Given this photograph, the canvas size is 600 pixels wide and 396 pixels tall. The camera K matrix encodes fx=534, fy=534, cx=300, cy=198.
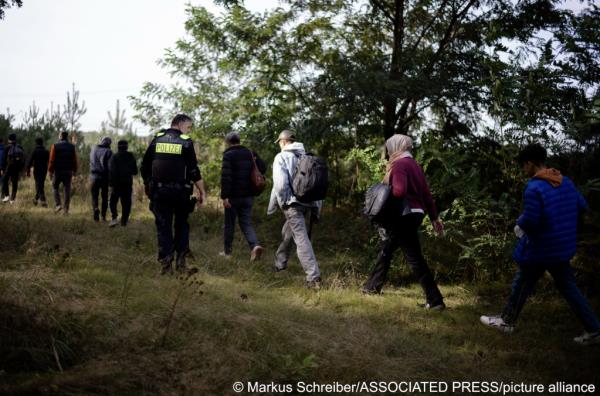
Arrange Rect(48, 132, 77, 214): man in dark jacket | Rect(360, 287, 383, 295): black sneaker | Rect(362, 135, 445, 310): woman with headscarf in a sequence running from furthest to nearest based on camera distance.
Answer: Rect(48, 132, 77, 214): man in dark jacket
Rect(360, 287, 383, 295): black sneaker
Rect(362, 135, 445, 310): woman with headscarf

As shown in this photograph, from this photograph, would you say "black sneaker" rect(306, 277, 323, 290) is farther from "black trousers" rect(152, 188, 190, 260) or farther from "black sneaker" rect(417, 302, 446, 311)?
"black trousers" rect(152, 188, 190, 260)

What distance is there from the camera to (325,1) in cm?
1095

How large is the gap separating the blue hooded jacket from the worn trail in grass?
96 cm

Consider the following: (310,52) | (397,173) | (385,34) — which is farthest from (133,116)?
(397,173)

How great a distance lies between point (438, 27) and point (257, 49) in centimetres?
368

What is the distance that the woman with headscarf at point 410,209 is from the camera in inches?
243

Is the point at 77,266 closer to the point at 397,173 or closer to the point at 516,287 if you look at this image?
the point at 397,173

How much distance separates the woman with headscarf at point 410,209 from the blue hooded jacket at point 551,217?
1.20 metres

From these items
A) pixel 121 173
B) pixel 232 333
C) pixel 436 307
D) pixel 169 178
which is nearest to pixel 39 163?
pixel 121 173

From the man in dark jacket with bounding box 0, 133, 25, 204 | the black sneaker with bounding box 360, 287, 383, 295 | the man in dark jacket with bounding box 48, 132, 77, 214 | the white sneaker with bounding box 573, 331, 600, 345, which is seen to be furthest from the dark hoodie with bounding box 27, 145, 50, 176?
the white sneaker with bounding box 573, 331, 600, 345

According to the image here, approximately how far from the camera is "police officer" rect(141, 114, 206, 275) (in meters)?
6.58

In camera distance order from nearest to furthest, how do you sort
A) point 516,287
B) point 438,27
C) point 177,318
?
point 177,318, point 516,287, point 438,27

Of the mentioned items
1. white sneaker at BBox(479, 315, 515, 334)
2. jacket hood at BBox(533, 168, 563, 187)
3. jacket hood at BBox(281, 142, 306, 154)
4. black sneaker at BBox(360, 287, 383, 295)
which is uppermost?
jacket hood at BBox(281, 142, 306, 154)

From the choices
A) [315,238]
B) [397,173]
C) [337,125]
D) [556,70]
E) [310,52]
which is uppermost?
[310,52]
